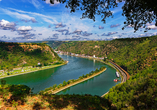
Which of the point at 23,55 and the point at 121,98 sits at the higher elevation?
the point at 23,55

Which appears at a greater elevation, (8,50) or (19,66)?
(8,50)

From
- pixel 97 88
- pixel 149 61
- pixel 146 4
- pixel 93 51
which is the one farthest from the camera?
pixel 93 51

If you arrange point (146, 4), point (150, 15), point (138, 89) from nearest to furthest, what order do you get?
point (146, 4) → point (150, 15) → point (138, 89)

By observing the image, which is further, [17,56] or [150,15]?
[17,56]

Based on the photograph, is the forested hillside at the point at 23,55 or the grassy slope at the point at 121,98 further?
the forested hillside at the point at 23,55

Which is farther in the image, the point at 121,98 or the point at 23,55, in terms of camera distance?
the point at 23,55

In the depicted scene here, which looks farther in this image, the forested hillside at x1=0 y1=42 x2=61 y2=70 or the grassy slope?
the forested hillside at x1=0 y1=42 x2=61 y2=70

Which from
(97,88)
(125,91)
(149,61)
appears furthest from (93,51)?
(125,91)

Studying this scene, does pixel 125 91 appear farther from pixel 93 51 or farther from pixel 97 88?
pixel 93 51
